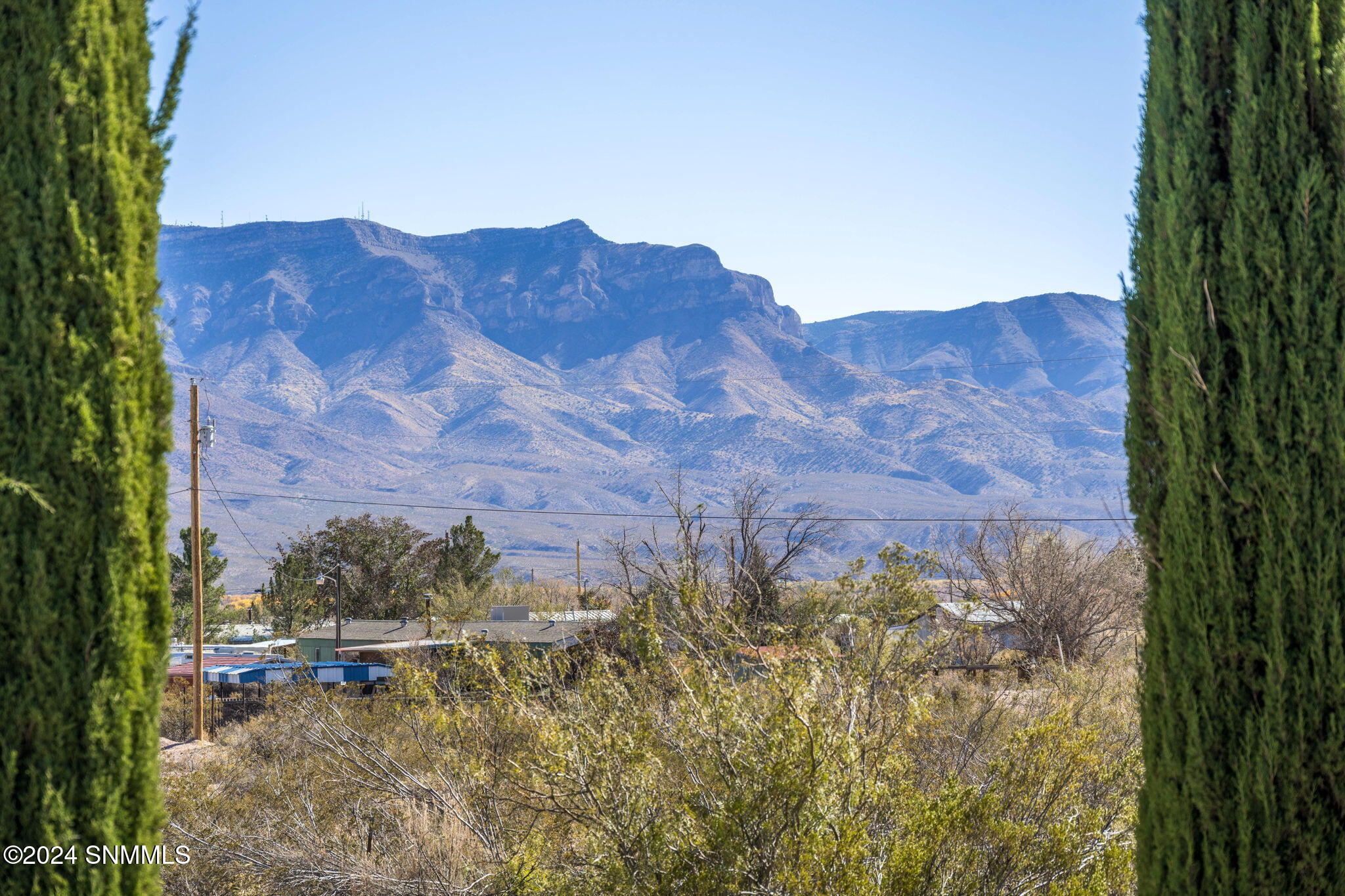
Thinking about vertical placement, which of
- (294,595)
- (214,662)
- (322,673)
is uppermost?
(294,595)

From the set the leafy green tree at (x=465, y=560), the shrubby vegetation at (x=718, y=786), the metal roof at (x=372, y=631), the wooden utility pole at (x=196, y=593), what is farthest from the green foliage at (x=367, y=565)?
the shrubby vegetation at (x=718, y=786)

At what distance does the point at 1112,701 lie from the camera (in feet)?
36.5

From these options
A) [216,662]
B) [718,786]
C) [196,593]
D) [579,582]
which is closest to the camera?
[718,786]

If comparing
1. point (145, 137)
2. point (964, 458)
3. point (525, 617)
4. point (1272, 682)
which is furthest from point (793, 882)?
point (964, 458)

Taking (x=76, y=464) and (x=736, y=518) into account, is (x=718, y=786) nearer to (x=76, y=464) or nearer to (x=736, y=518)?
(x=76, y=464)

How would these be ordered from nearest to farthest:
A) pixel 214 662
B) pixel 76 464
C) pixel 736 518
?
pixel 76 464, pixel 736 518, pixel 214 662

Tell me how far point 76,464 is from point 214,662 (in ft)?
132

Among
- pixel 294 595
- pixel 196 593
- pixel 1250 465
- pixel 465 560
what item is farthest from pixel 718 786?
pixel 294 595

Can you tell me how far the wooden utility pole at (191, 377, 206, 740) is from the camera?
2097cm

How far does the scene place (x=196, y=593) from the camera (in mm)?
21938

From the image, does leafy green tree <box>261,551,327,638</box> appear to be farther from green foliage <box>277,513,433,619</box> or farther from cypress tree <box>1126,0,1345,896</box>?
cypress tree <box>1126,0,1345,896</box>

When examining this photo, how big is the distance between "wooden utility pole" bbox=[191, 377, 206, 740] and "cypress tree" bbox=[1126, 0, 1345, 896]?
68.0ft

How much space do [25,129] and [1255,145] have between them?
426cm

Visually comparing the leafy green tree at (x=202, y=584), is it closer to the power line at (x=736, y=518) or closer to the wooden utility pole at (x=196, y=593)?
the power line at (x=736, y=518)
